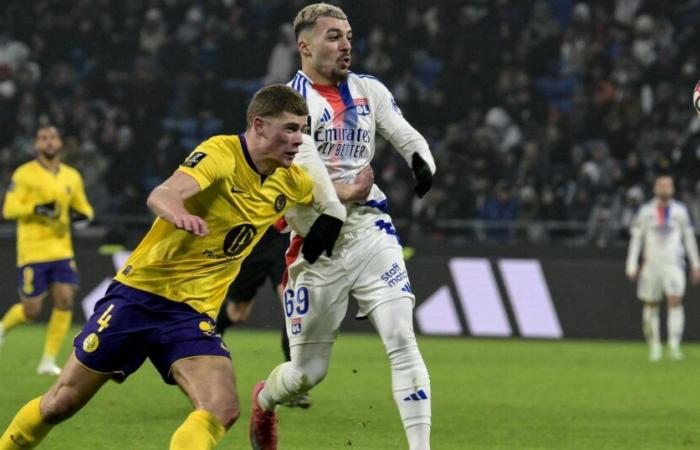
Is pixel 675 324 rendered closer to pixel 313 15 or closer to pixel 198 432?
pixel 313 15

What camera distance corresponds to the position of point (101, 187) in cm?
2100

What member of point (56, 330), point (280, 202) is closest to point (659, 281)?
point (56, 330)

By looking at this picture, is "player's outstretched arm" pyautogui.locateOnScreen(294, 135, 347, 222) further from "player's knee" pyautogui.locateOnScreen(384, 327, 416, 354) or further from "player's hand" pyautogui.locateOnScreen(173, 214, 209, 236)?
"player's hand" pyautogui.locateOnScreen(173, 214, 209, 236)

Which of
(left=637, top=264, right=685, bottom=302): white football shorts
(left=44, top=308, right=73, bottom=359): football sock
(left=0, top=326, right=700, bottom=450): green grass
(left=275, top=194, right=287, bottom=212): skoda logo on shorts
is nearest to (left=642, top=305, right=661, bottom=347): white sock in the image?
(left=637, top=264, right=685, bottom=302): white football shorts

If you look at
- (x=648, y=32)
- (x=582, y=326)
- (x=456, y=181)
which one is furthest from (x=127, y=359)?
(x=648, y=32)

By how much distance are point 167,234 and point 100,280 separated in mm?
13605

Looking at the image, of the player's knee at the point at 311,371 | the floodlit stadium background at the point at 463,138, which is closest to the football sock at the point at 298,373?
the player's knee at the point at 311,371

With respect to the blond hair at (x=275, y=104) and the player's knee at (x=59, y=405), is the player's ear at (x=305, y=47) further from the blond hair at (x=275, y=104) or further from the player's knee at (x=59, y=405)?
the player's knee at (x=59, y=405)

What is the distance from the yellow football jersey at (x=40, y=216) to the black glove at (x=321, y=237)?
Answer: 273 inches

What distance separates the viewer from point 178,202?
5.01 m

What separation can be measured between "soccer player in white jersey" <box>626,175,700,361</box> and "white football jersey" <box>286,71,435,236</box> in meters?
9.75

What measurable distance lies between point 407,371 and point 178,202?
1960 millimetres

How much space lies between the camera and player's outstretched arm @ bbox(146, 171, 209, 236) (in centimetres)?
481

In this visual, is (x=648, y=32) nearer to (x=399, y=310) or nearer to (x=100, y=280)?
(x=100, y=280)
